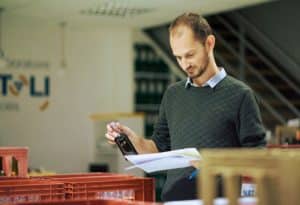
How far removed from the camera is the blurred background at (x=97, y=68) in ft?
28.9

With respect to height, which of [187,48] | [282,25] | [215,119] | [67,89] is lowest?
[215,119]

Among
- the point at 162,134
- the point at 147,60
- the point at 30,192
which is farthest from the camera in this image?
the point at 147,60

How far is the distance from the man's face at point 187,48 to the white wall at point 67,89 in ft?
22.6

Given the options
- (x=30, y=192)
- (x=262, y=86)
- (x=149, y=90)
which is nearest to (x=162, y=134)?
(x=30, y=192)

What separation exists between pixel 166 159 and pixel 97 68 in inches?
306

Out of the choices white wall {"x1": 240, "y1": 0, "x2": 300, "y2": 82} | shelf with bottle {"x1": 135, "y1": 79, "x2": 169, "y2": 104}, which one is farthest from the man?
shelf with bottle {"x1": 135, "y1": 79, "x2": 169, "y2": 104}

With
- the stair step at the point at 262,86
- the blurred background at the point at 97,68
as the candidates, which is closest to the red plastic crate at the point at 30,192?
the blurred background at the point at 97,68

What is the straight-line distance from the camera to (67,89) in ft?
30.5

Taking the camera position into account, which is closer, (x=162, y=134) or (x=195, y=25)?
(x=195, y=25)

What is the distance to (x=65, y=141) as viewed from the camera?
9.25 meters

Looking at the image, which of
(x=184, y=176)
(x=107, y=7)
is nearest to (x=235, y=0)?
(x=107, y=7)

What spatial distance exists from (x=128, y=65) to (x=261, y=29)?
7.04ft

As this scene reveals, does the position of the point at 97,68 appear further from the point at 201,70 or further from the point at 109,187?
the point at 109,187

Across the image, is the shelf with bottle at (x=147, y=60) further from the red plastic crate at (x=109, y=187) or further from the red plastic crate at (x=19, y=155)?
the red plastic crate at (x=109, y=187)
